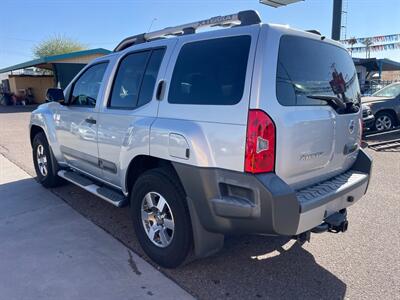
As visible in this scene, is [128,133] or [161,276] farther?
[128,133]

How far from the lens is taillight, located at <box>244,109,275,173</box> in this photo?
233 cm

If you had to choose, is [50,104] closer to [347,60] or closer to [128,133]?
[128,133]

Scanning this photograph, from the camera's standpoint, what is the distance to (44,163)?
17.7ft

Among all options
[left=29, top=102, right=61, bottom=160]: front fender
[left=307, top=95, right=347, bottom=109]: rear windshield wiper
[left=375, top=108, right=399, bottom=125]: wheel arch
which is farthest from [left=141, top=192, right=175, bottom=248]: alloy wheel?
[left=375, top=108, right=399, bottom=125]: wheel arch

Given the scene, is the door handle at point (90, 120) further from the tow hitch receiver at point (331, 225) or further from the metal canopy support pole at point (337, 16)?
the metal canopy support pole at point (337, 16)

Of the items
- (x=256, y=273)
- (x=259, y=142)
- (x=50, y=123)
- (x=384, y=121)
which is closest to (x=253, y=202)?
(x=259, y=142)

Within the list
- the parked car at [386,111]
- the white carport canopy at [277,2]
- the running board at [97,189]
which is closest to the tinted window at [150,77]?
the running board at [97,189]

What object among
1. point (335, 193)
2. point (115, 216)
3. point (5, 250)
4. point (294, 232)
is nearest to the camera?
point (294, 232)

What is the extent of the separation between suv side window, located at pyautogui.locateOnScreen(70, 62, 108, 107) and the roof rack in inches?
14.3

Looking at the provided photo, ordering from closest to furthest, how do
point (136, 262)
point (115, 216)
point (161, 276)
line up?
point (161, 276), point (136, 262), point (115, 216)

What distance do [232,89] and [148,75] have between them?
3.71 feet

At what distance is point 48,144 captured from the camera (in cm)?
517

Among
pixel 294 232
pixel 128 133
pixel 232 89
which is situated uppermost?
pixel 232 89

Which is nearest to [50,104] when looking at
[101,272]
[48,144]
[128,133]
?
[48,144]
